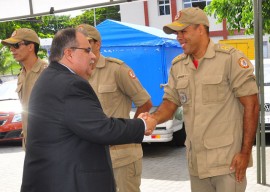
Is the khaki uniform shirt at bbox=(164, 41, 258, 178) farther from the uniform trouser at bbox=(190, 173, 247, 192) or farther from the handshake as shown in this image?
the handshake

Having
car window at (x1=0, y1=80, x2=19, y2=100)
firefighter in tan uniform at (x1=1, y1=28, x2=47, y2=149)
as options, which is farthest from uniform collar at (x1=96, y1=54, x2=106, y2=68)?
car window at (x1=0, y1=80, x2=19, y2=100)

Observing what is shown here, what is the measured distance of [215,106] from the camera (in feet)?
10.2

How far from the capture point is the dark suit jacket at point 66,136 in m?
2.46

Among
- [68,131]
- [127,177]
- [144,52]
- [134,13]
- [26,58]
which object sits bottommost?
[127,177]

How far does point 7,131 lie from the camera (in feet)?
33.0

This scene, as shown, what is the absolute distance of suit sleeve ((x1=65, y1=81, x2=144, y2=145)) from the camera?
8.01ft

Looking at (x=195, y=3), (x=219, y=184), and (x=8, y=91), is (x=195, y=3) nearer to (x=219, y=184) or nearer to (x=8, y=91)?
(x=8, y=91)

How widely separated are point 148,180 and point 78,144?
4.61 meters

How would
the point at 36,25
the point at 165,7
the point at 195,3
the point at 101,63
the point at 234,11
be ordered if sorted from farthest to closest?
the point at 165,7, the point at 195,3, the point at 36,25, the point at 234,11, the point at 101,63

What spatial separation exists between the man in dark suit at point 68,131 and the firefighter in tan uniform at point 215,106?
0.71 metres

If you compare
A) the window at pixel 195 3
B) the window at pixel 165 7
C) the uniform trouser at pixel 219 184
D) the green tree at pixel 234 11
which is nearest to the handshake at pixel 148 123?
the uniform trouser at pixel 219 184

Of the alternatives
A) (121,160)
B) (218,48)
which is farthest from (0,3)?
(218,48)

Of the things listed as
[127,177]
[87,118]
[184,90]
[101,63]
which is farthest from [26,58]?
[87,118]

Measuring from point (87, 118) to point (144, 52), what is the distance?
23.6 feet
